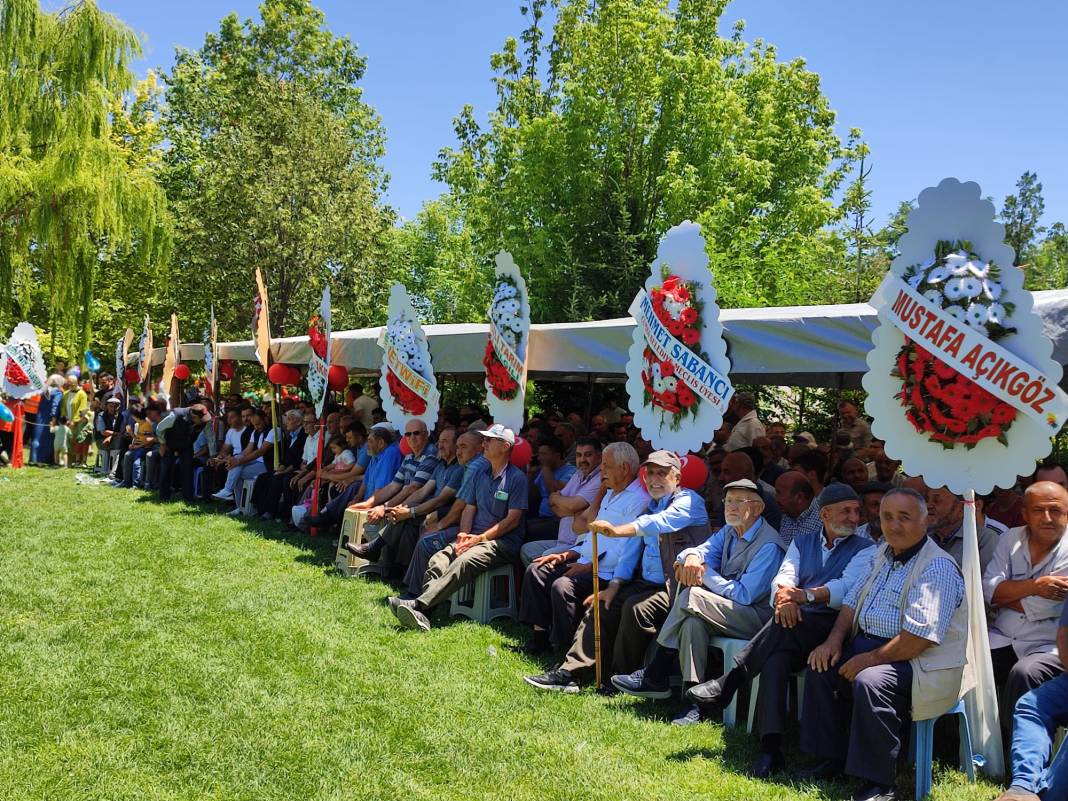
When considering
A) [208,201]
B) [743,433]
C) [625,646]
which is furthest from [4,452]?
[625,646]

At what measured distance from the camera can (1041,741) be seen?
371cm

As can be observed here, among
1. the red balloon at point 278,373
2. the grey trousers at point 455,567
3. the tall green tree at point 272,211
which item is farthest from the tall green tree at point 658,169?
the grey trousers at point 455,567

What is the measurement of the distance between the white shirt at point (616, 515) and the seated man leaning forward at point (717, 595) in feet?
1.94

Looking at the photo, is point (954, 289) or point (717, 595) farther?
point (717, 595)

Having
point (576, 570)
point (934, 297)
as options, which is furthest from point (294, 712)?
point (934, 297)

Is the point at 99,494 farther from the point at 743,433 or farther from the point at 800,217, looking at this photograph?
the point at 800,217

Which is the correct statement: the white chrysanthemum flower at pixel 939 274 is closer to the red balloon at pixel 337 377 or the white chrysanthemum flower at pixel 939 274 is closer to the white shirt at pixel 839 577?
the white shirt at pixel 839 577

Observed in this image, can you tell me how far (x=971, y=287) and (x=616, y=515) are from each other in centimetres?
258

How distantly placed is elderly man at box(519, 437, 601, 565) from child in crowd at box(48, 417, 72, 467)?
43.5ft

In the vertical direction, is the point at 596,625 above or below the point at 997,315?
below

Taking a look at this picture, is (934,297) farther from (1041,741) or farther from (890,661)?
(1041,741)

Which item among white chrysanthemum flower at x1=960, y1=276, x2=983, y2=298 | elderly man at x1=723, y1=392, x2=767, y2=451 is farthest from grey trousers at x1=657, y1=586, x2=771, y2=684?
elderly man at x1=723, y1=392, x2=767, y2=451

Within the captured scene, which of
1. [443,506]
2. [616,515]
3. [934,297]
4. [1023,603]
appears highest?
[934,297]

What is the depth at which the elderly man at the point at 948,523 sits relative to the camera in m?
4.64
